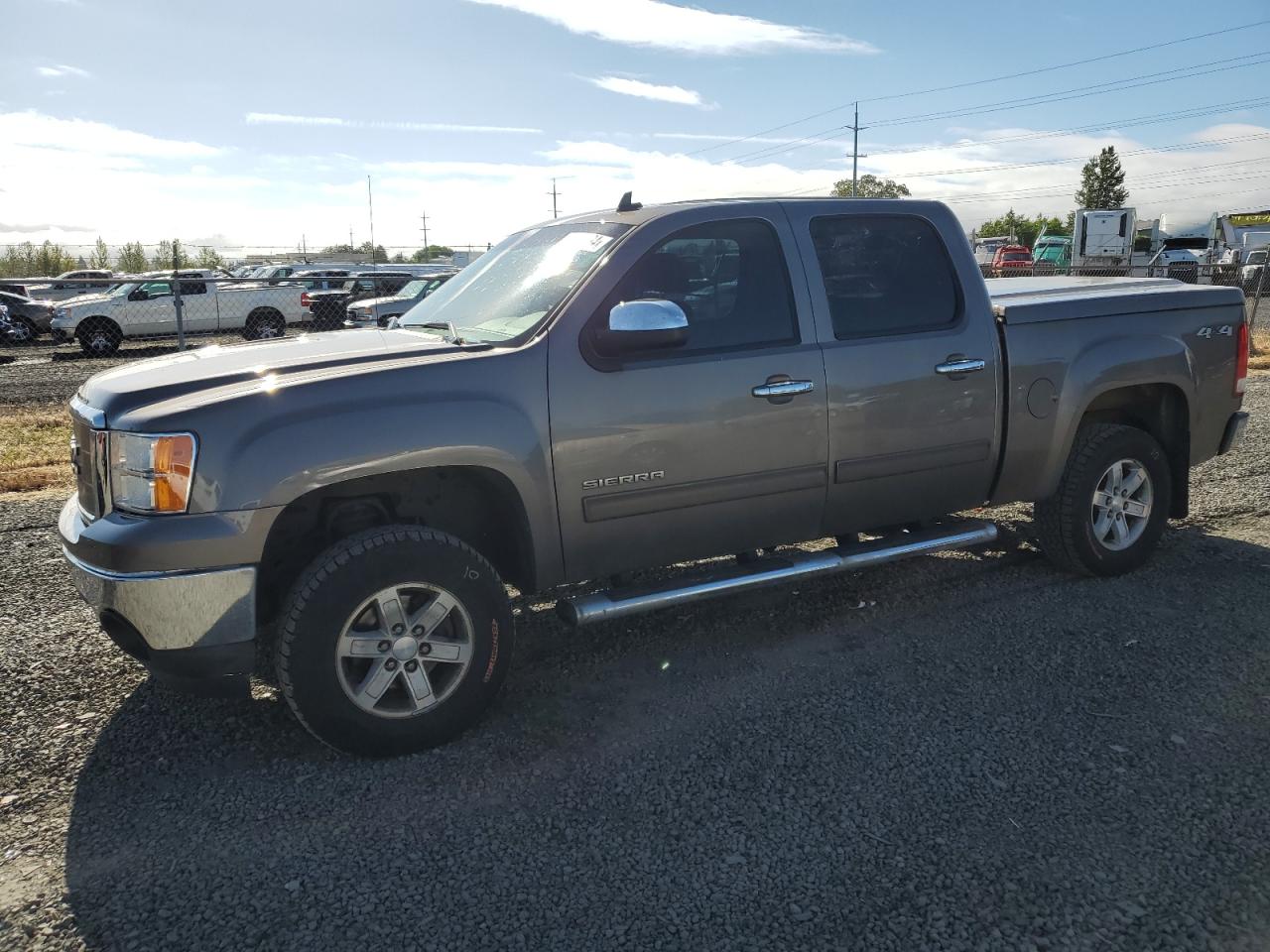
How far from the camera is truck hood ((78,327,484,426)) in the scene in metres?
3.30

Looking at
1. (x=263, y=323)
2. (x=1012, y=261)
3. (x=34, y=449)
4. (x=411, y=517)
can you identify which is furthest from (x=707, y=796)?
(x=1012, y=261)

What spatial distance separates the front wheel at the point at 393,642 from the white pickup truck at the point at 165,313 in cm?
1793

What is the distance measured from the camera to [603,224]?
13.8 ft

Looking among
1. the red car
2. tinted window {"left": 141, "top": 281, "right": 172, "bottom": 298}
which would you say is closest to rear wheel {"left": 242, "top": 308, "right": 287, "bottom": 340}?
tinted window {"left": 141, "top": 281, "right": 172, "bottom": 298}

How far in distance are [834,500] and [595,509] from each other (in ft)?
3.89

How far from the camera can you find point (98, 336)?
20.5m

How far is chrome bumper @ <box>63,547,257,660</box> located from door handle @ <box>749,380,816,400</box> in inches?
81.6

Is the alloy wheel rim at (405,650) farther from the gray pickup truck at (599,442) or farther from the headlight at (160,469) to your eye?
the headlight at (160,469)

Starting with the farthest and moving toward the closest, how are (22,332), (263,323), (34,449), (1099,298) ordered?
(22,332) → (263,323) → (34,449) → (1099,298)

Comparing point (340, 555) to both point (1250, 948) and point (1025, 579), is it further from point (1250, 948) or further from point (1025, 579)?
point (1025, 579)

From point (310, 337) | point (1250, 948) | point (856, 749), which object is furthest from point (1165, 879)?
point (310, 337)

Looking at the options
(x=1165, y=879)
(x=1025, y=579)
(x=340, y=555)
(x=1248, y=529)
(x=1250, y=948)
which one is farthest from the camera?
(x=1248, y=529)

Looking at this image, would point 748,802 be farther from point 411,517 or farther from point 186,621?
point 186,621

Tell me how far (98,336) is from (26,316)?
373 centimetres
